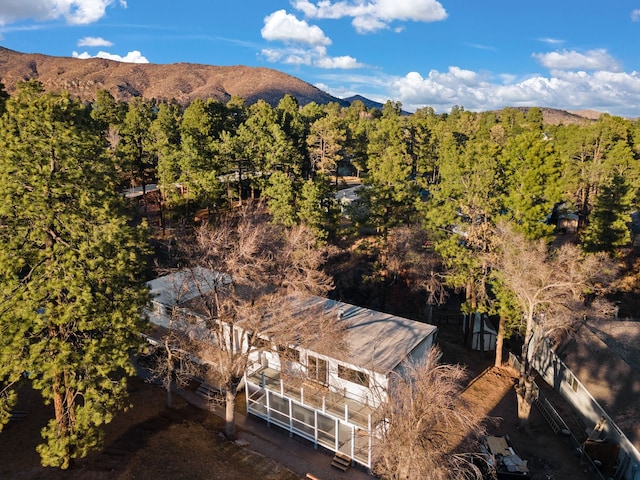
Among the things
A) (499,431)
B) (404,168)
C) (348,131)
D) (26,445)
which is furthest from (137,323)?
(348,131)

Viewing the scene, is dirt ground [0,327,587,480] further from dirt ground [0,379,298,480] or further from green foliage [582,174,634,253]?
green foliage [582,174,634,253]

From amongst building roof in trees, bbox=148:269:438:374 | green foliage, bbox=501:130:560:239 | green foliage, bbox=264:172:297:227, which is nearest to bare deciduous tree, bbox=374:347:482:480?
building roof in trees, bbox=148:269:438:374

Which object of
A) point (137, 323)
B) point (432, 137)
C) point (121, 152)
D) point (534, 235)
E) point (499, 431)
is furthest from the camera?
point (432, 137)

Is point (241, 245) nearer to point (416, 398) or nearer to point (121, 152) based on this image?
point (416, 398)

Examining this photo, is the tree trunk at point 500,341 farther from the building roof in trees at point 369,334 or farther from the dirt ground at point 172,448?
the building roof in trees at point 369,334

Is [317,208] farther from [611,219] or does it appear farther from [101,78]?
[101,78]
